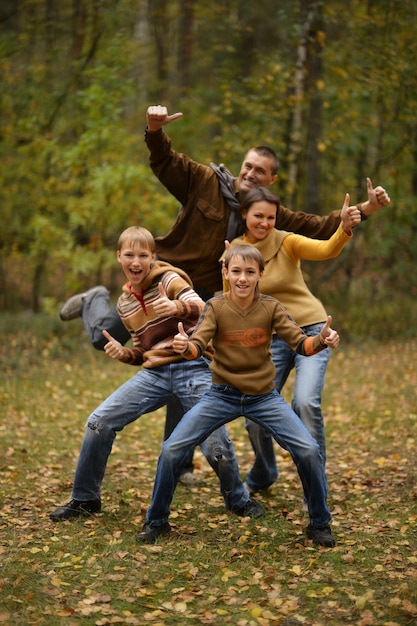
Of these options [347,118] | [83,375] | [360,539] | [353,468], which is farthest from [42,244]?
[360,539]

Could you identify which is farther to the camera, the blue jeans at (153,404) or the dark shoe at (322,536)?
the blue jeans at (153,404)

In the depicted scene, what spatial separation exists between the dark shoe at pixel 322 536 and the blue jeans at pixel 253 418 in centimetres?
17

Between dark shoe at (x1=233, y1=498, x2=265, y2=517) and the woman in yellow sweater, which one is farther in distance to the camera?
dark shoe at (x1=233, y1=498, x2=265, y2=517)

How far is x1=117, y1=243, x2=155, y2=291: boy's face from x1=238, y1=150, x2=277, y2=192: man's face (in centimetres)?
92

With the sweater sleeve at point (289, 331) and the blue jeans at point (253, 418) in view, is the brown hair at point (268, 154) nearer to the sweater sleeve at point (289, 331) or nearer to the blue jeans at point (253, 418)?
the sweater sleeve at point (289, 331)

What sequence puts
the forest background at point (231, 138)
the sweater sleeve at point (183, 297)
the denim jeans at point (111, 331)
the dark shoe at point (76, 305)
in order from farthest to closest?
the forest background at point (231, 138) → the dark shoe at point (76, 305) → the denim jeans at point (111, 331) → the sweater sleeve at point (183, 297)

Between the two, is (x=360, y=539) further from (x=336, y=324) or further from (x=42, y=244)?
(x=42, y=244)

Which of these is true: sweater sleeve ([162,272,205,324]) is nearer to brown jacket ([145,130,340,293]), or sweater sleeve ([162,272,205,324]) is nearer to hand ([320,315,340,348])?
brown jacket ([145,130,340,293])

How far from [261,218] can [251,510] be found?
213 centimetres

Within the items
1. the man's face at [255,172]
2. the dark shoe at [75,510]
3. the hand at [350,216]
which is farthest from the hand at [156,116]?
the dark shoe at [75,510]

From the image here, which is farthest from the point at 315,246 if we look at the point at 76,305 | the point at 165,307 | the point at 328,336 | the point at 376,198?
the point at 76,305

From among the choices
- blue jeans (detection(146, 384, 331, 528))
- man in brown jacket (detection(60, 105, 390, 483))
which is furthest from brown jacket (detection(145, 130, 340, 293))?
blue jeans (detection(146, 384, 331, 528))

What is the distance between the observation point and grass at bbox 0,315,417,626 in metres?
4.10

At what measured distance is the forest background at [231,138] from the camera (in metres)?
13.0
